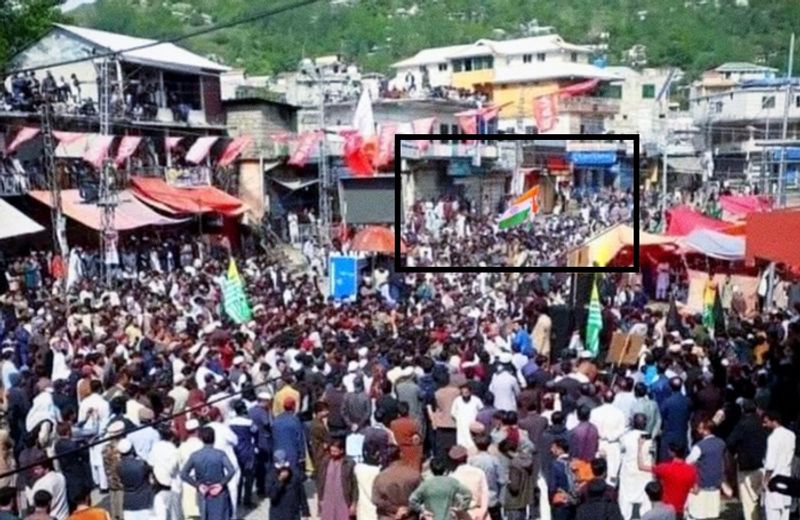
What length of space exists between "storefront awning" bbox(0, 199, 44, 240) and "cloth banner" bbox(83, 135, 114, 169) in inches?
79.6

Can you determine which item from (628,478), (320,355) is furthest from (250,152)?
(628,478)

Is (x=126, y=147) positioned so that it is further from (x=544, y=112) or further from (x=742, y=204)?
(x=742, y=204)

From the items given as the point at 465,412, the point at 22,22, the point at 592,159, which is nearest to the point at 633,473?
the point at 465,412

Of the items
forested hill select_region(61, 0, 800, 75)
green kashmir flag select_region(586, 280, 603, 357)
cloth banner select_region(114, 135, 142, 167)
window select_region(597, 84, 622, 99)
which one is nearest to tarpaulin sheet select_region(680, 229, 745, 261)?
green kashmir flag select_region(586, 280, 603, 357)

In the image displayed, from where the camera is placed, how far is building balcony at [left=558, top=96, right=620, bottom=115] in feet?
172

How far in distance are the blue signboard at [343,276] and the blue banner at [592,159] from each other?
27.0m

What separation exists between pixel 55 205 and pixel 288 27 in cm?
9984

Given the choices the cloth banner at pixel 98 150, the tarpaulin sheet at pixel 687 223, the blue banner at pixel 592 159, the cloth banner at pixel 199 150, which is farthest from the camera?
the blue banner at pixel 592 159

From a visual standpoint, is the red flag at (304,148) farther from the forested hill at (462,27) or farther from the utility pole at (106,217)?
the forested hill at (462,27)

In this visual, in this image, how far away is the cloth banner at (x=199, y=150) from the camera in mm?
30688

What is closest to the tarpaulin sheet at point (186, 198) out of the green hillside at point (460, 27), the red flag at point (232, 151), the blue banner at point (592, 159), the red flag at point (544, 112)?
the red flag at point (232, 151)

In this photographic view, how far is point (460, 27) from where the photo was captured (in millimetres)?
122625

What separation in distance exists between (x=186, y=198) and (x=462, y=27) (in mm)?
97735

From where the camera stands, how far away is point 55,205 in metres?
21.1
